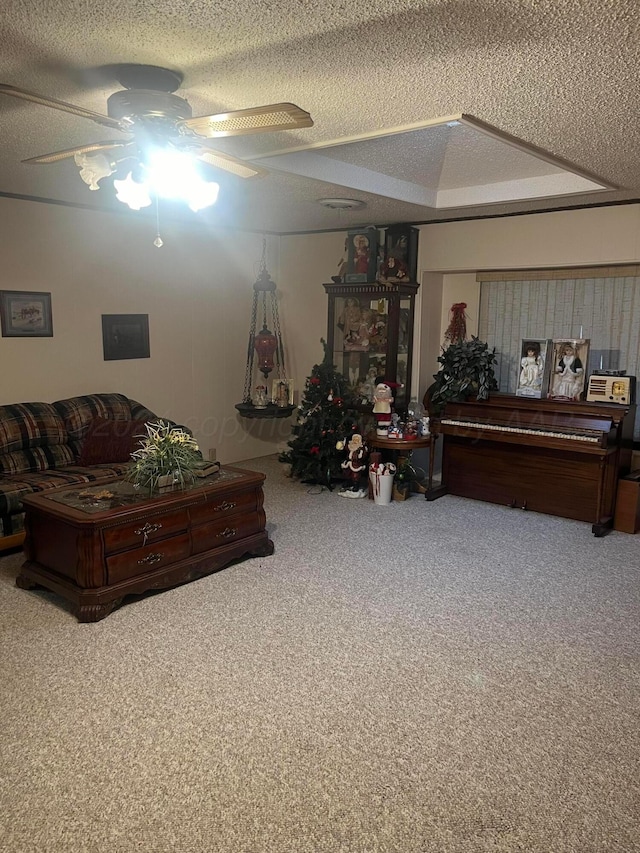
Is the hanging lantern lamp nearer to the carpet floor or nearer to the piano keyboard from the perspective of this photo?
the piano keyboard

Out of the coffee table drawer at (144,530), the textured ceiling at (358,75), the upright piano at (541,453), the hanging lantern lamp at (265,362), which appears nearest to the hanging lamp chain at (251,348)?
the hanging lantern lamp at (265,362)

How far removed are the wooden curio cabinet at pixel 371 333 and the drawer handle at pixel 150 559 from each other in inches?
126

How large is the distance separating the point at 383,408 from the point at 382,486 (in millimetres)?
743

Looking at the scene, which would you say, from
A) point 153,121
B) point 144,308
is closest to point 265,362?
point 144,308

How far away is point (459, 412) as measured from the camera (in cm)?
573

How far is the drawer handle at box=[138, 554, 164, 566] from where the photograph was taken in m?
3.74

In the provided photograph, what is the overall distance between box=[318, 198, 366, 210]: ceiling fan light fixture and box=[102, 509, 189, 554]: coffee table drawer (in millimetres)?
2554

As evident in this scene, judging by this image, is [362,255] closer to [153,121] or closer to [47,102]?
[153,121]

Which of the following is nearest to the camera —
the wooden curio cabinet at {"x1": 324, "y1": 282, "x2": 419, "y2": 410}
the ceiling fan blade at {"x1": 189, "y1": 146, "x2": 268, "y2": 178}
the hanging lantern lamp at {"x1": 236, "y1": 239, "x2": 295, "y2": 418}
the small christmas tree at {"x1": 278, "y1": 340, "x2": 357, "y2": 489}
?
the ceiling fan blade at {"x1": 189, "y1": 146, "x2": 268, "y2": 178}

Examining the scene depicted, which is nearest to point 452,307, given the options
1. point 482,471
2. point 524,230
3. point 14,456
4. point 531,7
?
point 524,230

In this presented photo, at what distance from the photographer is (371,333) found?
21.5 ft

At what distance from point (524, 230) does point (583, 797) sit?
14.5 ft

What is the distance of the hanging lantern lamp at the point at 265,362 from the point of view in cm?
664

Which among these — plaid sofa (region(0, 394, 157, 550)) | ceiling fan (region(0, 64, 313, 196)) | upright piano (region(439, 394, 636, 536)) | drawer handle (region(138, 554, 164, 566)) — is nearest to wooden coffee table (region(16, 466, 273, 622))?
drawer handle (region(138, 554, 164, 566))
